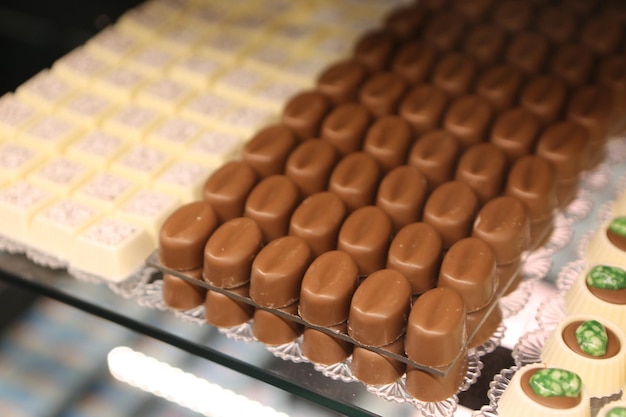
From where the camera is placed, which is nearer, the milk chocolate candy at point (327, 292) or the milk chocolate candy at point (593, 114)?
the milk chocolate candy at point (327, 292)

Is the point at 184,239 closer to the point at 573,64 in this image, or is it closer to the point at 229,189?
the point at 229,189

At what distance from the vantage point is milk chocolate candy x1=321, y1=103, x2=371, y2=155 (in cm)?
209

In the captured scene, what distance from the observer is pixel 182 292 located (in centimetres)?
179

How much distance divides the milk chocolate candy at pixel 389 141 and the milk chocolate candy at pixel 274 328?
0.47 meters

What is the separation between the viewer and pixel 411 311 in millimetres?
1599

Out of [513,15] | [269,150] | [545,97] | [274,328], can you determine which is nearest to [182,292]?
[274,328]

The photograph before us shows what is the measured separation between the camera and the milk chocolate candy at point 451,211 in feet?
5.95

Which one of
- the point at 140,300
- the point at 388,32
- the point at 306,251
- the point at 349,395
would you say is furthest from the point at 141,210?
the point at 388,32

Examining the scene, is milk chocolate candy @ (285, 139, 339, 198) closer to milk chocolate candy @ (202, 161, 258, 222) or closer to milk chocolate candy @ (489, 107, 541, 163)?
milk chocolate candy @ (202, 161, 258, 222)

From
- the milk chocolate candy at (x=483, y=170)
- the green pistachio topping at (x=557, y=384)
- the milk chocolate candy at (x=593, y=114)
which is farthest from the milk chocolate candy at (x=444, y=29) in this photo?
the green pistachio topping at (x=557, y=384)

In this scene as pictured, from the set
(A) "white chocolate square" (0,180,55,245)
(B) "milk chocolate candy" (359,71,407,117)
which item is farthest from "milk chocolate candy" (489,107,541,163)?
(A) "white chocolate square" (0,180,55,245)

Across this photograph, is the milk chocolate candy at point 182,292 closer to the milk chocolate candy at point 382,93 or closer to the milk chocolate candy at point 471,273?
the milk chocolate candy at point 471,273

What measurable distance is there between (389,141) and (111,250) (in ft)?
2.14

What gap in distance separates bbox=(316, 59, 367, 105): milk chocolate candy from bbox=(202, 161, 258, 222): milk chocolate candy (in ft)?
1.22
